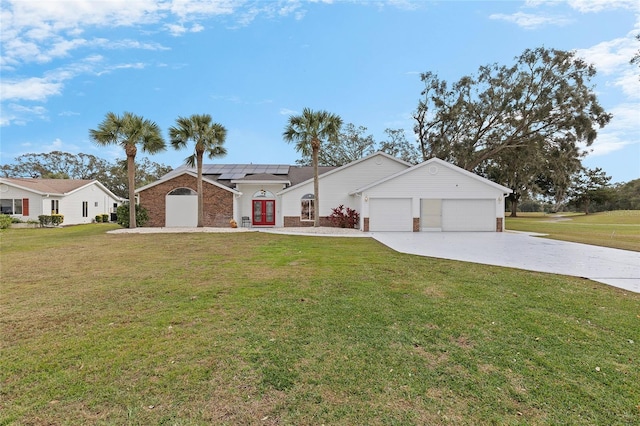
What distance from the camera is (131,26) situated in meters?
13.7

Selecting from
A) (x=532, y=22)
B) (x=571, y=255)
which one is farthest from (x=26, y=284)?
(x=532, y=22)

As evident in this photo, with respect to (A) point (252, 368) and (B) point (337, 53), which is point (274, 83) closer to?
(B) point (337, 53)

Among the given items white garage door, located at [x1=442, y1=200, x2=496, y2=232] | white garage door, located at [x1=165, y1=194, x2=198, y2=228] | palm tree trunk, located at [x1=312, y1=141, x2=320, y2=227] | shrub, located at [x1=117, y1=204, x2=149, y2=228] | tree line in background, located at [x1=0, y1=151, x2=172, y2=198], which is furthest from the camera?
tree line in background, located at [x1=0, y1=151, x2=172, y2=198]

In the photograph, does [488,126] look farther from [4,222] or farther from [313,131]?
[4,222]

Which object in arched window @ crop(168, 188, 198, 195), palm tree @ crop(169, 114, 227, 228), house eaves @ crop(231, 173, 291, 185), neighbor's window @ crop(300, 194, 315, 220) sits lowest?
neighbor's window @ crop(300, 194, 315, 220)

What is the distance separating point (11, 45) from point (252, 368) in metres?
15.3

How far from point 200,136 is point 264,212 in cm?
696

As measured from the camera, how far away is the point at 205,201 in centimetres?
2216

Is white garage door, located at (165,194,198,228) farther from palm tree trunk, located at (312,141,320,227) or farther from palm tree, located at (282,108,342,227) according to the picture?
palm tree trunk, located at (312,141,320,227)

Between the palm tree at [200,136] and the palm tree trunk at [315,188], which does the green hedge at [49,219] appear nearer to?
the palm tree at [200,136]

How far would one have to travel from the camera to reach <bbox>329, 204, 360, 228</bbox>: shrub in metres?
21.3

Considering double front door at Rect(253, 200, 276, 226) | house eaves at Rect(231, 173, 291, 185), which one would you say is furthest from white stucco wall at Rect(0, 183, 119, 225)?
double front door at Rect(253, 200, 276, 226)

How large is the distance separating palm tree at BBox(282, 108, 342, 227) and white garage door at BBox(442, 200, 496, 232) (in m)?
8.28

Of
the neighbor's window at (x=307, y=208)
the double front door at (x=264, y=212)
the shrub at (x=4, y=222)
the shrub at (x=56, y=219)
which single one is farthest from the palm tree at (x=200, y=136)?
the shrub at (x=4, y=222)
